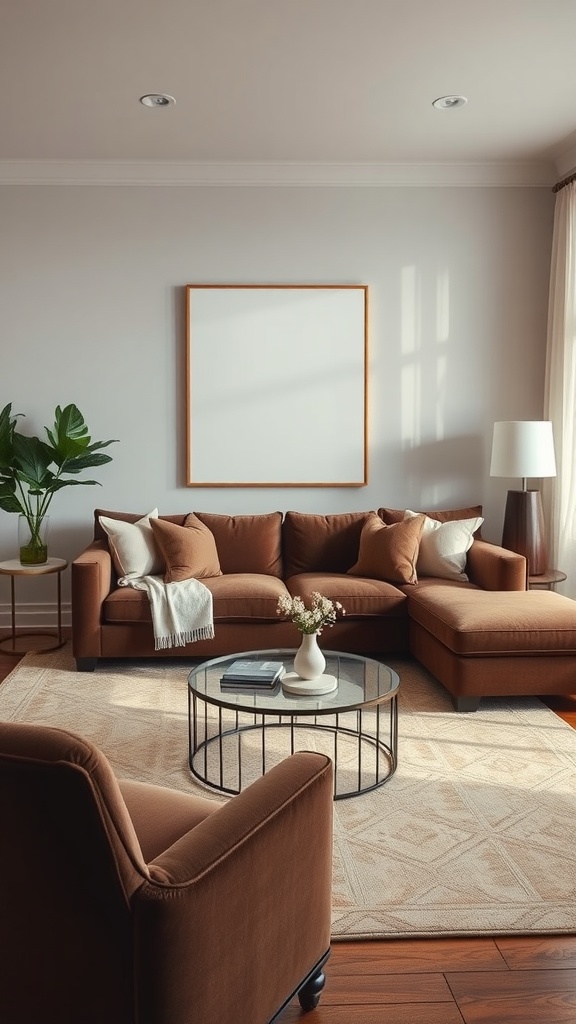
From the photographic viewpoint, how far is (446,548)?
5.00 m

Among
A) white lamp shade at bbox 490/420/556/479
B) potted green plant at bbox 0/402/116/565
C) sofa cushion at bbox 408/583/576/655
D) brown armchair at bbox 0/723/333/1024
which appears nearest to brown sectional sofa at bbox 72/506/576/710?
sofa cushion at bbox 408/583/576/655

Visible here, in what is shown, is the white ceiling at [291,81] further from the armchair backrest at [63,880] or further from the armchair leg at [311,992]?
the armchair leg at [311,992]

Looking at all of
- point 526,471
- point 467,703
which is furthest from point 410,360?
point 467,703

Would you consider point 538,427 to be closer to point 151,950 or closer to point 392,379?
point 392,379

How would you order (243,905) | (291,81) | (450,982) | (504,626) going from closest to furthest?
(243,905), (450,982), (504,626), (291,81)

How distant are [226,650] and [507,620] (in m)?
1.53

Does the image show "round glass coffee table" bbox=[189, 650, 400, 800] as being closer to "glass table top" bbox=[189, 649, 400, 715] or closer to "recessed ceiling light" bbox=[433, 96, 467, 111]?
"glass table top" bbox=[189, 649, 400, 715]

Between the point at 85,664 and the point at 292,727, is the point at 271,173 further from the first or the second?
the point at 292,727

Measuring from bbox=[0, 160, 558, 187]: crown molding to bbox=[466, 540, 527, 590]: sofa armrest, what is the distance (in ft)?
7.70

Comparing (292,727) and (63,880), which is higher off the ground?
(63,880)

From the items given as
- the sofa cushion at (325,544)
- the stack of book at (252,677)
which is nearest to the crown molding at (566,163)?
the sofa cushion at (325,544)

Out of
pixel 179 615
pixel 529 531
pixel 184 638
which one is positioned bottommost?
pixel 184 638

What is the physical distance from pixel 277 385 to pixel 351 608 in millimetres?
1629

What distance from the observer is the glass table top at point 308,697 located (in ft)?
9.57
